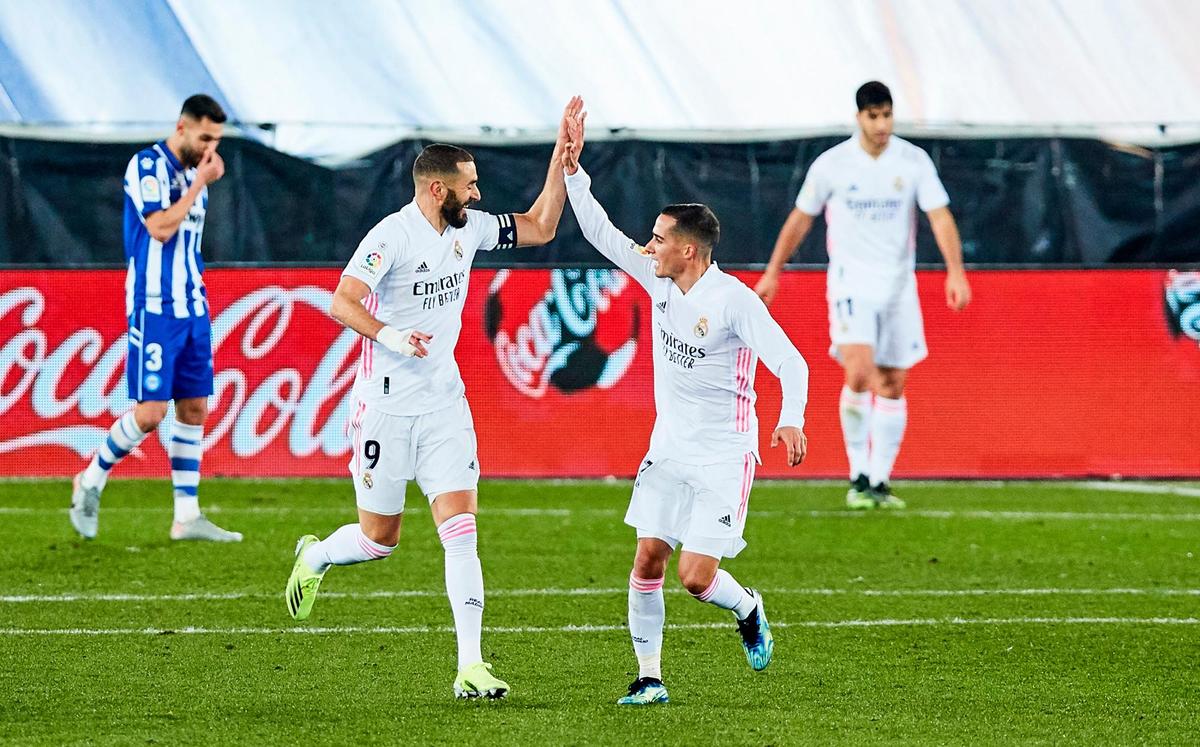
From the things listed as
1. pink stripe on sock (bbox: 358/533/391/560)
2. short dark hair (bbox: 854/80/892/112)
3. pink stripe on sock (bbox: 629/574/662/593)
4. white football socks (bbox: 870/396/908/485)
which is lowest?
pink stripe on sock (bbox: 629/574/662/593)

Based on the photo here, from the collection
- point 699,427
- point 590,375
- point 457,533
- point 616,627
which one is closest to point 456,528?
point 457,533

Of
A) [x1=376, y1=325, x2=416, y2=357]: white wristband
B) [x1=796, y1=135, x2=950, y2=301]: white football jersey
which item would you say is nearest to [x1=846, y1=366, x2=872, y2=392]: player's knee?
[x1=796, y1=135, x2=950, y2=301]: white football jersey

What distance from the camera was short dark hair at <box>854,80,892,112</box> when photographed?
11.7 meters

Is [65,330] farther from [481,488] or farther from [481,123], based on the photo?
[481,123]

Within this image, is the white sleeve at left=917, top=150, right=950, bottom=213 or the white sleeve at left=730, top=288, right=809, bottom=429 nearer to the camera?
the white sleeve at left=730, top=288, right=809, bottom=429

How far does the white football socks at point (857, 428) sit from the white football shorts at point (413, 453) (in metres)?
5.81

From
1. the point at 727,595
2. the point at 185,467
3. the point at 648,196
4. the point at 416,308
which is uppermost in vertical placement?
the point at 648,196

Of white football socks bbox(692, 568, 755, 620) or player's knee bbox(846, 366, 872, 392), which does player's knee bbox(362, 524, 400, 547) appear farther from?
player's knee bbox(846, 366, 872, 392)

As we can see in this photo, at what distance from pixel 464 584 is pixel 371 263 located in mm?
1144

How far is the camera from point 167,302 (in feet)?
33.0

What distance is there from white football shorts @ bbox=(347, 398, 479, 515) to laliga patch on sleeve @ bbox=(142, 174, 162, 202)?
3.63 m

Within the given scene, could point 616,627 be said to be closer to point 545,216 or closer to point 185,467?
point 545,216

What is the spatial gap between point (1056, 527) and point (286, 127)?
23.0 ft

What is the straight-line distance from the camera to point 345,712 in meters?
6.00
